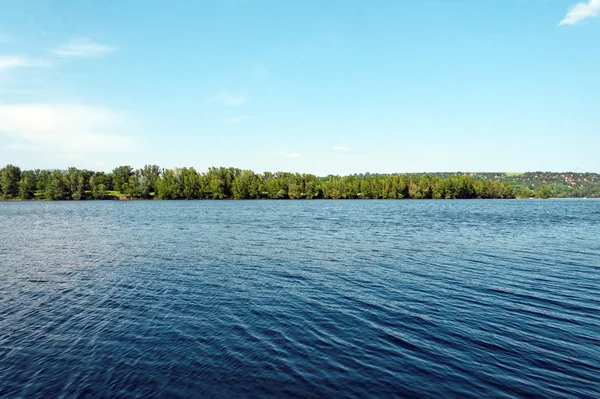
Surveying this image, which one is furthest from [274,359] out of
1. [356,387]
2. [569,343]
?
[569,343]

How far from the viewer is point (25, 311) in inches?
888

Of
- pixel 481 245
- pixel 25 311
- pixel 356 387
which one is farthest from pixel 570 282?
pixel 25 311

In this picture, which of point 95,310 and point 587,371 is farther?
point 95,310

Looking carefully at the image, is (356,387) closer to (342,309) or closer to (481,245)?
(342,309)

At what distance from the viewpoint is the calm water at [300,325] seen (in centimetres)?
1443

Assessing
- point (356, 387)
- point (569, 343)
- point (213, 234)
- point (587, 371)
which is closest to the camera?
point (356, 387)

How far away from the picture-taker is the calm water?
47.3 feet

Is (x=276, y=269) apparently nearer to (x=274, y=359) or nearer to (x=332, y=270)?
(x=332, y=270)

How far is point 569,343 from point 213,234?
2053 inches

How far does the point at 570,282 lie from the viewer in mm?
28719

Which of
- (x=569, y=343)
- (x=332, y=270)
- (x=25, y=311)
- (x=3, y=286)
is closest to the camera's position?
(x=569, y=343)

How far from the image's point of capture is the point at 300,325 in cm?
2016

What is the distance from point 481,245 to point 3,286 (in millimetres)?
53214

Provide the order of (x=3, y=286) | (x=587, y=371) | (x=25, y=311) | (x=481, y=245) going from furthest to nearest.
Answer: (x=481, y=245), (x=3, y=286), (x=25, y=311), (x=587, y=371)
